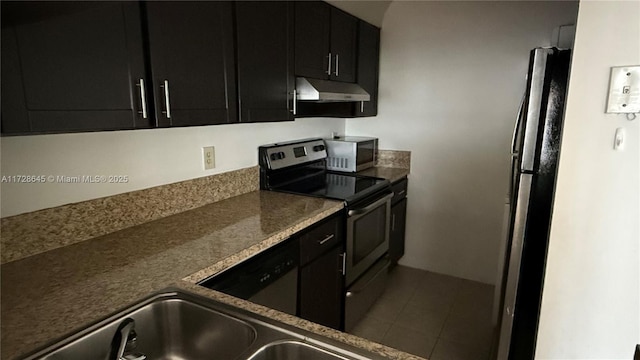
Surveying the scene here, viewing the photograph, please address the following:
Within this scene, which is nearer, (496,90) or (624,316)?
(624,316)

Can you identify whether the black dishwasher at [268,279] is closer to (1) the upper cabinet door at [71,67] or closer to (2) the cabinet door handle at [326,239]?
(2) the cabinet door handle at [326,239]

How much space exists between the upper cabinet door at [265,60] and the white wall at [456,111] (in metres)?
1.35

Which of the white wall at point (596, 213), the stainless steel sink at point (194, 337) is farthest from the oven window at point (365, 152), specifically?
the stainless steel sink at point (194, 337)

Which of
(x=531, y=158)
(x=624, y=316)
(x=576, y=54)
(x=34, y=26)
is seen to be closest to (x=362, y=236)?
(x=531, y=158)

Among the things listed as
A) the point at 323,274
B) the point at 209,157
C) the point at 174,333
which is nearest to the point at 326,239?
the point at 323,274

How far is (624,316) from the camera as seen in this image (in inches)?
53.6

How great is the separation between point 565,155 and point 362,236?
1188 millimetres

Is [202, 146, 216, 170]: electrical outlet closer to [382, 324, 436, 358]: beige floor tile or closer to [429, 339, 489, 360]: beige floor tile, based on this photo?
[382, 324, 436, 358]: beige floor tile

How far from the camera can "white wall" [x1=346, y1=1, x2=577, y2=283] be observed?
2.66 meters

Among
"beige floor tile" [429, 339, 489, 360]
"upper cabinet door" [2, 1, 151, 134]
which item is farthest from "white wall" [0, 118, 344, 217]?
"beige floor tile" [429, 339, 489, 360]

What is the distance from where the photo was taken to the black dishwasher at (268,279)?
133 cm

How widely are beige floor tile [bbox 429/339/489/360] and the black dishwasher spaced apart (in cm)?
103

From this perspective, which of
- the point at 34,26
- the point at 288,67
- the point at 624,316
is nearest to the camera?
the point at 34,26

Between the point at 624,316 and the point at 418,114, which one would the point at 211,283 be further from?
the point at 418,114
